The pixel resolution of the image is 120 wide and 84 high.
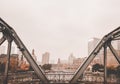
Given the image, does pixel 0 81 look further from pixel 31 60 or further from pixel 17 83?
pixel 31 60

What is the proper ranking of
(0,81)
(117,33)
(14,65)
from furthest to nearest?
(14,65) < (0,81) < (117,33)

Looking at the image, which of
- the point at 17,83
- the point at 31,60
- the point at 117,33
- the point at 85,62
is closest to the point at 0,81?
the point at 17,83

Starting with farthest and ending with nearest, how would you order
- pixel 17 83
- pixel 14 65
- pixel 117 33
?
pixel 14 65, pixel 17 83, pixel 117 33

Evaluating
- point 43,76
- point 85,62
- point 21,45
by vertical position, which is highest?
point 21,45

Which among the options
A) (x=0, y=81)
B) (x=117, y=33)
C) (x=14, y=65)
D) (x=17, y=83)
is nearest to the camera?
(x=117, y=33)

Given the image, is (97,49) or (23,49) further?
(97,49)

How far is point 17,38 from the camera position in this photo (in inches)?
528

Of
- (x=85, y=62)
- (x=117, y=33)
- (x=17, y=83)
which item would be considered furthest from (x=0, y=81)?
(x=117, y=33)

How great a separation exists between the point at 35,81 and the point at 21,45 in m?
14.1

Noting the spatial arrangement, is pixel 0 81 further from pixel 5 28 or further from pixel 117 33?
pixel 117 33

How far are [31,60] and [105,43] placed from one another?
4564 mm

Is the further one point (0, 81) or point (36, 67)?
point (0, 81)

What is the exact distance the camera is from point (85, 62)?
43.5 ft

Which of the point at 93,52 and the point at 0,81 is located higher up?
the point at 93,52
